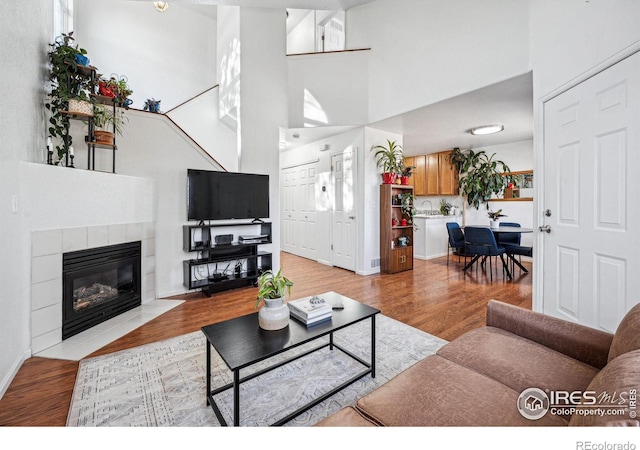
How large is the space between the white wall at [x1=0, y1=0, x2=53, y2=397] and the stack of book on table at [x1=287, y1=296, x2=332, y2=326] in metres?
1.88

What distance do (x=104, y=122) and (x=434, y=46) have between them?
402 cm

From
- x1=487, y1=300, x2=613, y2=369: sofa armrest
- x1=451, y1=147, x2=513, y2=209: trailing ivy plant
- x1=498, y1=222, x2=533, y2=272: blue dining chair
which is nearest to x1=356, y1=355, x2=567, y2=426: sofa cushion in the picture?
x1=487, y1=300, x2=613, y2=369: sofa armrest

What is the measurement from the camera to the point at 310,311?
67.1 inches

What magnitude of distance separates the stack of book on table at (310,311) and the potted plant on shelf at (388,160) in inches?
133

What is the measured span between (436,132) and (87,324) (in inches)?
221

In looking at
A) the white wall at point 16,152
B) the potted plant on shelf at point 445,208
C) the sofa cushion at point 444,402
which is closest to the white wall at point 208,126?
the white wall at point 16,152

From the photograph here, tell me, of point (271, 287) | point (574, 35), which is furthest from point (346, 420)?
point (574, 35)

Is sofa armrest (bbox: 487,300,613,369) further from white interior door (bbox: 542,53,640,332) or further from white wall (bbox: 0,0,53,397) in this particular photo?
white wall (bbox: 0,0,53,397)

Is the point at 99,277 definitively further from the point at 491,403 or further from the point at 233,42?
the point at 233,42

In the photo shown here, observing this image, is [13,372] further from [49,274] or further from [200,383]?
[200,383]

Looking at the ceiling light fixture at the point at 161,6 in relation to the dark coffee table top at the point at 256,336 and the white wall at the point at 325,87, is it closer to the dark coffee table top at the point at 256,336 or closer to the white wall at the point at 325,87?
the white wall at the point at 325,87

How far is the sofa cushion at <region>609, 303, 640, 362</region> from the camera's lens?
3.05 feet

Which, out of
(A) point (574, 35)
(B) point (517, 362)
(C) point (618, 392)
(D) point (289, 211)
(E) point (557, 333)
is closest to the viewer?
(C) point (618, 392)

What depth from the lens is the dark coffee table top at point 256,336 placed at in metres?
1.35
